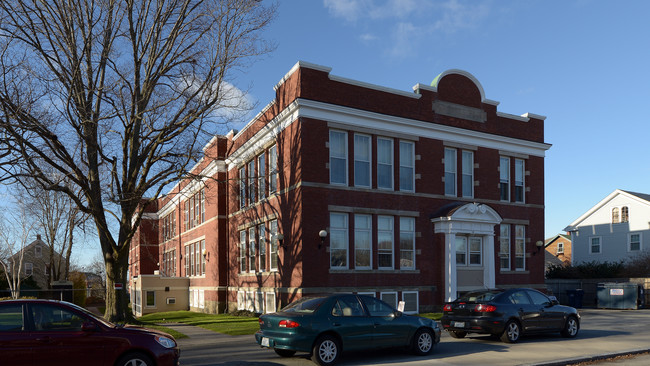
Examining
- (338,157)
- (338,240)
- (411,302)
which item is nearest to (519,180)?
(411,302)

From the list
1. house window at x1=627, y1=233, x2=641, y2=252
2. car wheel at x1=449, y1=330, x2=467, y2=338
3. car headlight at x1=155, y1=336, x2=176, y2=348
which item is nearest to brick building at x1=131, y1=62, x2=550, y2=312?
car wheel at x1=449, y1=330, x2=467, y2=338

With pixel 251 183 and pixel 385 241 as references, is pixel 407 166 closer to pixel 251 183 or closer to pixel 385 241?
pixel 385 241

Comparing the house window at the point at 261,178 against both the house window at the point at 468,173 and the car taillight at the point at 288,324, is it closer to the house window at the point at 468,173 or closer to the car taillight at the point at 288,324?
the house window at the point at 468,173

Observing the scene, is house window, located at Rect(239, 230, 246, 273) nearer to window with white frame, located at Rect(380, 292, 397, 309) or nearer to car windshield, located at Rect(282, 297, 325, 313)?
window with white frame, located at Rect(380, 292, 397, 309)

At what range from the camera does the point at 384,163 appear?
23.5 meters

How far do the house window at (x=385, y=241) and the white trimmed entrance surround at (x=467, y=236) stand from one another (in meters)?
2.15

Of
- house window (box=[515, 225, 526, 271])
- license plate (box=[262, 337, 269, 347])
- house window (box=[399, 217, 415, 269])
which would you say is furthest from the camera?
house window (box=[515, 225, 526, 271])

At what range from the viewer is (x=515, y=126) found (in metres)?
27.5

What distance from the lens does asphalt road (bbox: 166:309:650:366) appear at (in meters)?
11.8

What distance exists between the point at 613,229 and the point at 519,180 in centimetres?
2095

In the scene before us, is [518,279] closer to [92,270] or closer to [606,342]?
[606,342]

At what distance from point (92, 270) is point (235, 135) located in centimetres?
6396

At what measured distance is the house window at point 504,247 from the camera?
1043 inches

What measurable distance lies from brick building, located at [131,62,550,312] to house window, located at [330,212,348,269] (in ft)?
0.15
